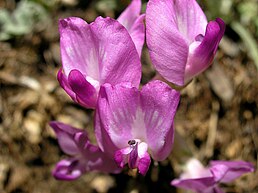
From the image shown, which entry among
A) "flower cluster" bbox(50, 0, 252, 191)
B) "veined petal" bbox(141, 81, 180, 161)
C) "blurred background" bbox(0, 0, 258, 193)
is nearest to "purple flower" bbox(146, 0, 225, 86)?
"flower cluster" bbox(50, 0, 252, 191)

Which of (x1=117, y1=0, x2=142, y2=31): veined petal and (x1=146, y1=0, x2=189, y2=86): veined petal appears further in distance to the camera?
(x1=117, y1=0, x2=142, y2=31): veined petal

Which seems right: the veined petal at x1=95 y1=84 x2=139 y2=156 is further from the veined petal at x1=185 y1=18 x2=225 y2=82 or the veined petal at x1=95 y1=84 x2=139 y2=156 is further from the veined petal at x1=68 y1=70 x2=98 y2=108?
the veined petal at x1=185 y1=18 x2=225 y2=82

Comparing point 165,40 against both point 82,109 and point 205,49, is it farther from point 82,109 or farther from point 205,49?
point 82,109

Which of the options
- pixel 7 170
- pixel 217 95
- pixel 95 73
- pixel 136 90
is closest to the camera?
pixel 136 90

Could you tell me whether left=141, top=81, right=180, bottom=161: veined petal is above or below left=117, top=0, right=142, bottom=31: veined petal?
below

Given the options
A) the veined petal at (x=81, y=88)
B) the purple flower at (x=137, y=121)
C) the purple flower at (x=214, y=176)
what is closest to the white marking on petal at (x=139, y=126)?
the purple flower at (x=137, y=121)

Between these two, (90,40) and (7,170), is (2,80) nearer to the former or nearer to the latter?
(7,170)

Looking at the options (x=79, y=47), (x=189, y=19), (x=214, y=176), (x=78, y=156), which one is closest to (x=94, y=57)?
Answer: (x=79, y=47)

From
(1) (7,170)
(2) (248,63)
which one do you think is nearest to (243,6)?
(2) (248,63)

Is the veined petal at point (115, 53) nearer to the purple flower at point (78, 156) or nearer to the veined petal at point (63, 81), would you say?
the veined petal at point (63, 81)
